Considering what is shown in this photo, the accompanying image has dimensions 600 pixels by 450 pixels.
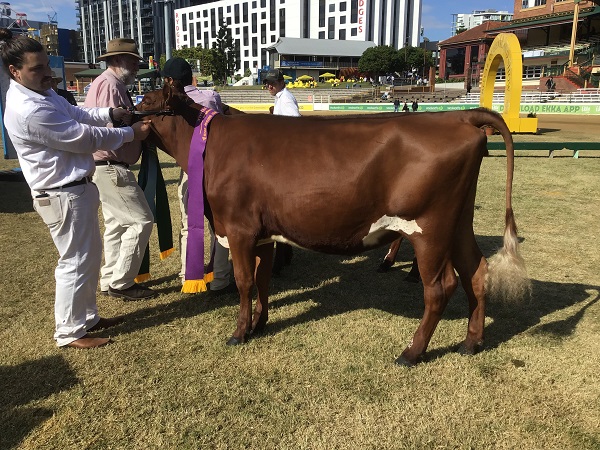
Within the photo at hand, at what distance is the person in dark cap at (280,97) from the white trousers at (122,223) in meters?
2.25

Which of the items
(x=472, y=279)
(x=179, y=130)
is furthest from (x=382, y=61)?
(x=472, y=279)

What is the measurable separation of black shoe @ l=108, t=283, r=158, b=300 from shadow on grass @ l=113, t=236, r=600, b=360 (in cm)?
25

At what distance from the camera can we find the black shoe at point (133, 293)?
4.65 m

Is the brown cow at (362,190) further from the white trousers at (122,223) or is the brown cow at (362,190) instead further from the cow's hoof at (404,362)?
the white trousers at (122,223)

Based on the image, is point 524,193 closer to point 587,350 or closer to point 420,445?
point 587,350

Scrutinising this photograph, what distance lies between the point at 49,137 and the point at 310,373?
245 cm

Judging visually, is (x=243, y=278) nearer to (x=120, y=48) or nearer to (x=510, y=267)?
(x=510, y=267)

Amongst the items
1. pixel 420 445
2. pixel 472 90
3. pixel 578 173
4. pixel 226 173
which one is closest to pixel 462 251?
pixel 420 445

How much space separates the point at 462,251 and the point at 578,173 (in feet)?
28.1

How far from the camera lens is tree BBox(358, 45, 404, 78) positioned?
80438 millimetres

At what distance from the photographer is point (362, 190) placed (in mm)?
3225

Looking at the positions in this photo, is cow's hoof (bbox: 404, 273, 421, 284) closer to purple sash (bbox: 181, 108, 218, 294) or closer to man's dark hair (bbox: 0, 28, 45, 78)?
purple sash (bbox: 181, 108, 218, 294)

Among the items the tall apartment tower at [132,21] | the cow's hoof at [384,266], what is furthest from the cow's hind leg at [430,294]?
the tall apartment tower at [132,21]

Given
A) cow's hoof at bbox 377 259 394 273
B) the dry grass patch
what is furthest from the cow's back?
cow's hoof at bbox 377 259 394 273
